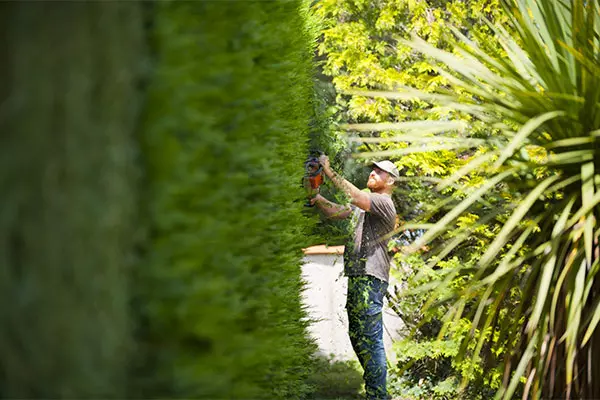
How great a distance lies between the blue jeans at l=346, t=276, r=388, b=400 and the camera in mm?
5879

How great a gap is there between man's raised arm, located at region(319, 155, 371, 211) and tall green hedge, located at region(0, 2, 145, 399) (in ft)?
13.0

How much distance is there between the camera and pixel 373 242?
589 cm

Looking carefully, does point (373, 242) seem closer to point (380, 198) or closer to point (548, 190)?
point (380, 198)

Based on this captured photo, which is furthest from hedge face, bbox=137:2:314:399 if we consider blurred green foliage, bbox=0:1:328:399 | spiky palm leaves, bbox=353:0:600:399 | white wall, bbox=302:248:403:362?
white wall, bbox=302:248:403:362

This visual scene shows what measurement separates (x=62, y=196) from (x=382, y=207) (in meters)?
4.37

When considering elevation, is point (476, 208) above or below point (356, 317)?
above

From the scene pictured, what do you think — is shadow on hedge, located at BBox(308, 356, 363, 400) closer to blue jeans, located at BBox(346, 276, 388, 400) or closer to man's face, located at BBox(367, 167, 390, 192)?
blue jeans, located at BBox(346, 276, 388, 400)

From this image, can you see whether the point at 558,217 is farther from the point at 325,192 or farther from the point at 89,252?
the point at 325,192

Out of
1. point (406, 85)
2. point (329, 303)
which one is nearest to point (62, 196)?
point (406, 85)

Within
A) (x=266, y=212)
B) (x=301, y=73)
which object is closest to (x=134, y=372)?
(x=266, y=212)

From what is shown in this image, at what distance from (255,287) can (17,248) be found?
156 cm

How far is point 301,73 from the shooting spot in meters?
5.45

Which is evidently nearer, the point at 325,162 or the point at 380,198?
the point at 325,162

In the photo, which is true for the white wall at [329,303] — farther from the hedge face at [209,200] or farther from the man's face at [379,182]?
the hedge face at [209,200]
